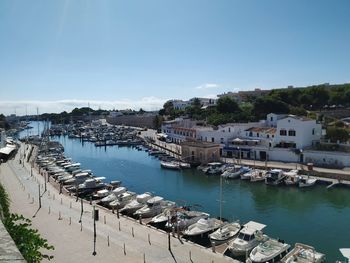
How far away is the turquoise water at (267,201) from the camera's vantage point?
939 inches

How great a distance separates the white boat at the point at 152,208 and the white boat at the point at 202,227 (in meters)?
4.36

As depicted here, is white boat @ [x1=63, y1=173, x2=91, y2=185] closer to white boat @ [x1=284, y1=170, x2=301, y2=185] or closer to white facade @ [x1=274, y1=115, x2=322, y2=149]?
white boat @ [x1=284, y1=170, x2=301, y2=185]

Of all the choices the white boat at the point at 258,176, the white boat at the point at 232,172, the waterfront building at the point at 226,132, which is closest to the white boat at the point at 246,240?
the white boat at the point at 258,176

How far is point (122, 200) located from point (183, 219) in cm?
735

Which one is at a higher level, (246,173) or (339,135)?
(339,135)

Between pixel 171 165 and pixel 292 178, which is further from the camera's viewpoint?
pixel 171 165

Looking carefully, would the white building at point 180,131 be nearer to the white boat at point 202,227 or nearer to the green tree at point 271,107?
the green tree at point 271,107

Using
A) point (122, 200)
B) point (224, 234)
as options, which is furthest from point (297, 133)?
point (224, 234)

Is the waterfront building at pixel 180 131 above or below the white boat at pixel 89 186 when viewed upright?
above

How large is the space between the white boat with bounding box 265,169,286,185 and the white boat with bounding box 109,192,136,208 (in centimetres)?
1506

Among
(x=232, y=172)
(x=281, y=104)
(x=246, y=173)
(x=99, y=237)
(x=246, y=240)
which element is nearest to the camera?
(x=246, y=240)

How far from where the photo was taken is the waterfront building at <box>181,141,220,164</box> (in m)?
49.6

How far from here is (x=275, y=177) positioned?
37.9m

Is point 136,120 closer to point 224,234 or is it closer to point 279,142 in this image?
point 279,142
